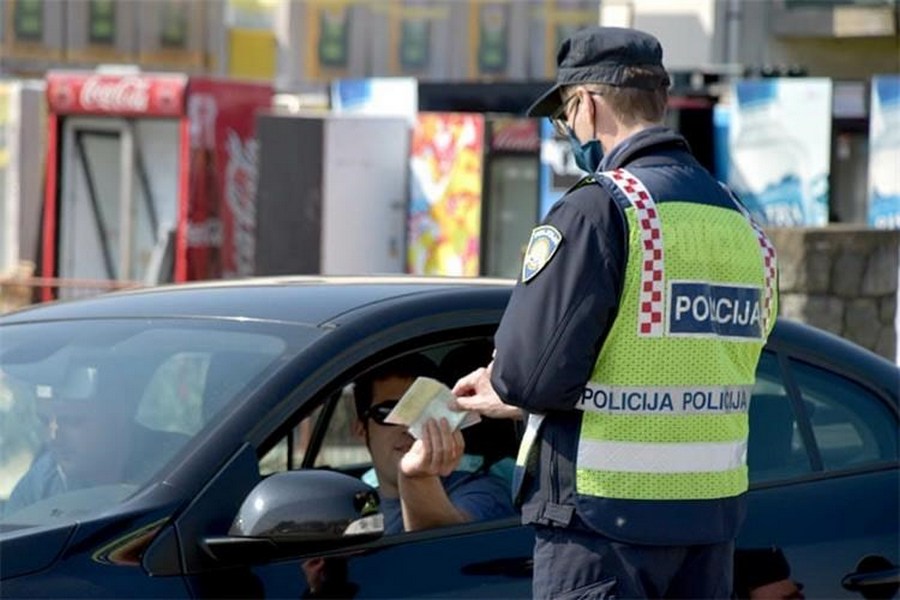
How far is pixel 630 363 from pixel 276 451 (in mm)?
1295

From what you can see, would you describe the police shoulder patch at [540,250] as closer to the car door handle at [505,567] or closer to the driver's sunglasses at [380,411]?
the car door handle at [505,567]

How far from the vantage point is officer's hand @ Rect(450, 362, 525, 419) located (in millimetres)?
3213

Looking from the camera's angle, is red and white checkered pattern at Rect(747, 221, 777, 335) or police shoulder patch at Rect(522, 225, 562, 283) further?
red and white checkered pattern at Rect(747, 221, 777, 335)

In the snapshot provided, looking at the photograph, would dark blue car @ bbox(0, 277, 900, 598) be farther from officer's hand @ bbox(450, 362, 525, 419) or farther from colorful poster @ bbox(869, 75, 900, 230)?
colorful poster @ bbox(869, 75, 900, 230)

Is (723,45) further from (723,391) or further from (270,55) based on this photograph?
(723,391)

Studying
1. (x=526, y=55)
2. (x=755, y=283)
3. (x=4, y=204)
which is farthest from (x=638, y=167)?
(x=526, y=55)

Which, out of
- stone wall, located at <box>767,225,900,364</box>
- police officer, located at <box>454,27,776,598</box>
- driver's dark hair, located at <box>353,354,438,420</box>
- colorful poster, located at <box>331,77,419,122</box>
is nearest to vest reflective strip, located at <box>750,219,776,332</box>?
police officer, located at <box>454,27,776,598</box>

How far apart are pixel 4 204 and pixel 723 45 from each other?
26.5 feet

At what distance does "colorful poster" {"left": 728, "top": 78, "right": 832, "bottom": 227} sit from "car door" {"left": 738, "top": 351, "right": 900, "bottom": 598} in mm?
10240

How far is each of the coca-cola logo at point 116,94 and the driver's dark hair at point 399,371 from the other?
1188 cm

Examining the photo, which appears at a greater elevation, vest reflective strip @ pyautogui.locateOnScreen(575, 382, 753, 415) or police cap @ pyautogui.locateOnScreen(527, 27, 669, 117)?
police cap @ pyautogui.locateOnScreen(527, 27, 669, 117)

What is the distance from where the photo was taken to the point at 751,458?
13.3ft

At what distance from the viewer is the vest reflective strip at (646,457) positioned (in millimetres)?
3029

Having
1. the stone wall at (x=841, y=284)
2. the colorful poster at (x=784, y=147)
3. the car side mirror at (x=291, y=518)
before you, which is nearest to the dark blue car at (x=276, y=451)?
the car side mirror at (x=291, y=518)
